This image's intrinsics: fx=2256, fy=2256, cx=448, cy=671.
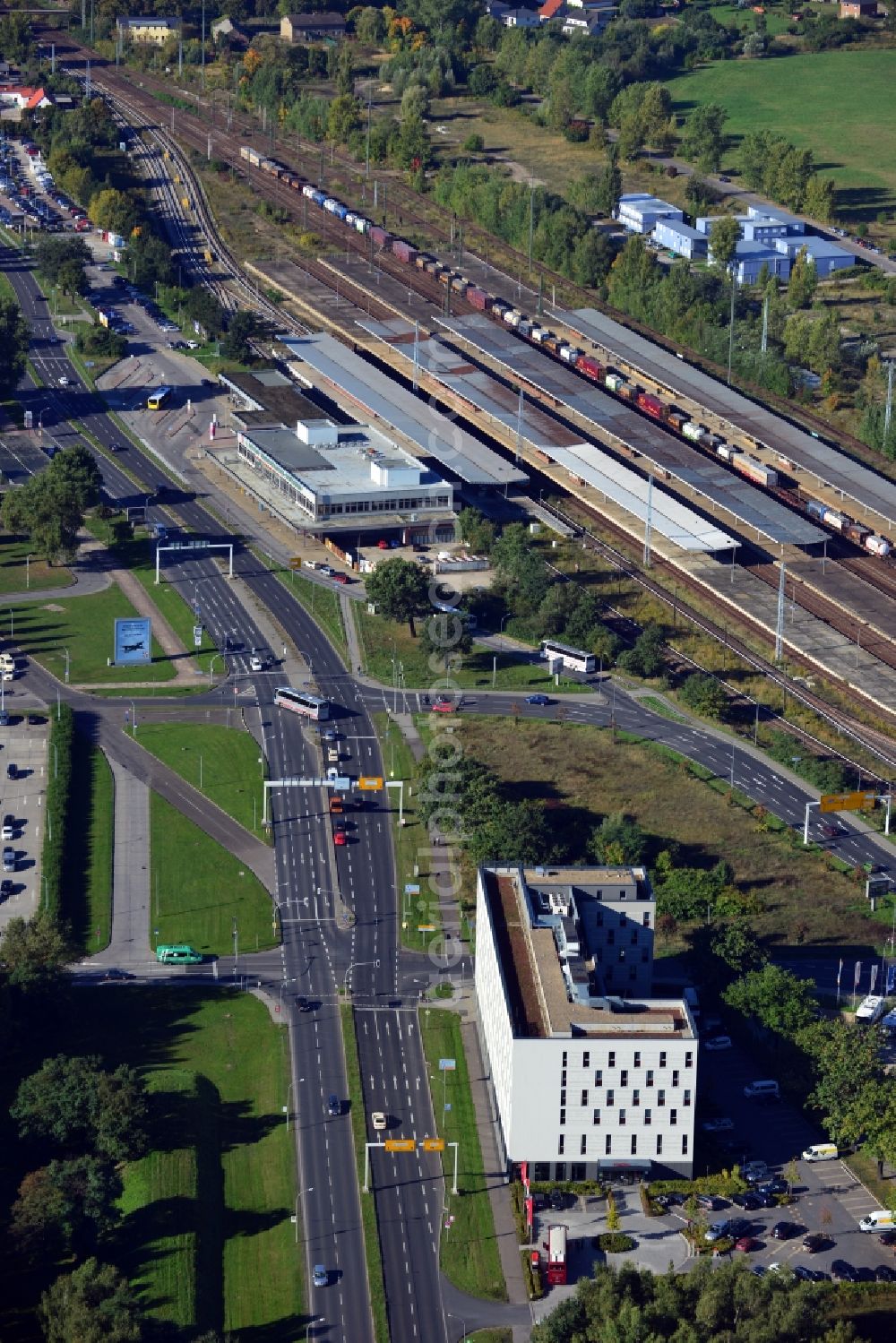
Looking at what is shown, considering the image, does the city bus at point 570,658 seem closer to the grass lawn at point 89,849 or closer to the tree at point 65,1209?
the grass lawn at point 89,849

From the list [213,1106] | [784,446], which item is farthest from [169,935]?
[784,446]

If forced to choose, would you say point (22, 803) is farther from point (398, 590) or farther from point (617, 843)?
point (617, 843)

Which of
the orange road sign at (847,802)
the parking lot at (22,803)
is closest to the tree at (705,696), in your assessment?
the orange road sign at (847,802)

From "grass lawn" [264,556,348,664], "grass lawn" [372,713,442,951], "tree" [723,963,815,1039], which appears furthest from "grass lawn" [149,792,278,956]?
"grass lawn" [264,556,348,664]

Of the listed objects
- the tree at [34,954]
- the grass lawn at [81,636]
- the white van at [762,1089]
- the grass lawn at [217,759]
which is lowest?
the white van at [762,1089]

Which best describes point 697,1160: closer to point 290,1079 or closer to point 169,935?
point 290,1079
